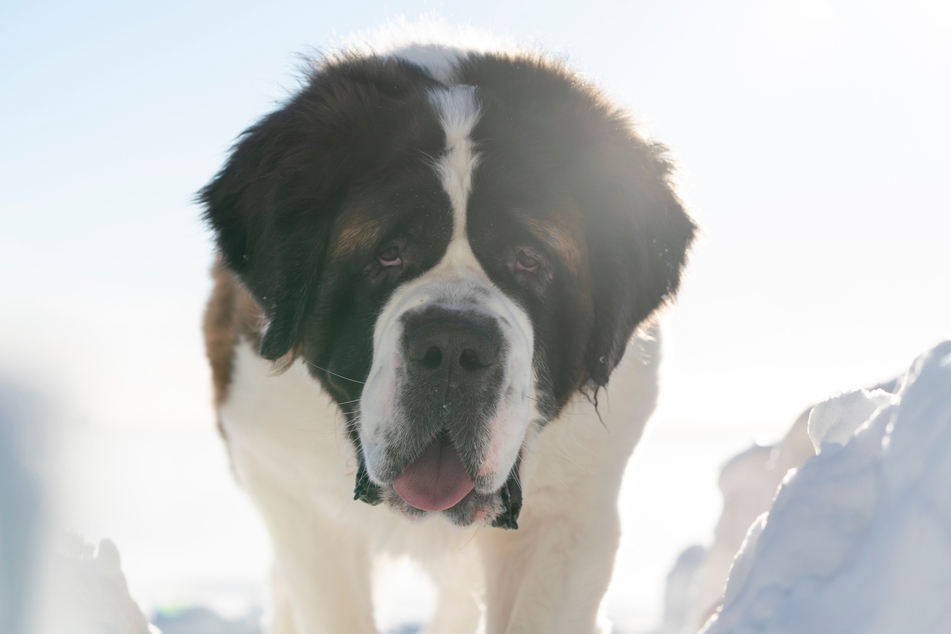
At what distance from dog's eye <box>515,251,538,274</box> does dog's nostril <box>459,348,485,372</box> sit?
32 cm

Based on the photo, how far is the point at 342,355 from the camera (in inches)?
75.3

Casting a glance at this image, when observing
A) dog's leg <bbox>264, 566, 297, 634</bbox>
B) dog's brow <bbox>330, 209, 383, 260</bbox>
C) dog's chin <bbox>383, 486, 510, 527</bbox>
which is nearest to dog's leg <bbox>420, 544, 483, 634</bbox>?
dog's leg <bbox>264, 566, 297, 634</bbox>

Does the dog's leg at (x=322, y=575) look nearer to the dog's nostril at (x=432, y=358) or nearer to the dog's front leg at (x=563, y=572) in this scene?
the dog's front leg at (x=563, y=572)

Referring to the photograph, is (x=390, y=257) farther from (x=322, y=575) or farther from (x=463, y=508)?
(x=322, y=575)

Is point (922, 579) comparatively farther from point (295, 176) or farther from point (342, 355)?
point (295, 176)

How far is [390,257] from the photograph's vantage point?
184 cm

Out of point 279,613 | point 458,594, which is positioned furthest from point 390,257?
point 279,613

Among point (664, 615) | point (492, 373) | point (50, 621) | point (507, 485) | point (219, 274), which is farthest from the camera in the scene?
point (664, 615)

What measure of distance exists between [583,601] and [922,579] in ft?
3.79

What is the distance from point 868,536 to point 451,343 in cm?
74

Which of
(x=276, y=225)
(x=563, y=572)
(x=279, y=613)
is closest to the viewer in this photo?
(x=276, y=225)

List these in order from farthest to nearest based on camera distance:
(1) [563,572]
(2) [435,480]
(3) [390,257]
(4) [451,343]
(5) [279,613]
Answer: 1. (5) [279,613]
2. (1) [563,572]
3. (3) [390,257]
4. (2) [435,480]
5. (4) [451,343]

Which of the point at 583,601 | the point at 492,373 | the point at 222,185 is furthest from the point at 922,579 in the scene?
the point at 222,185

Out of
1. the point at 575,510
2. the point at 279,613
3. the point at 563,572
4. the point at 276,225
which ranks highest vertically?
the point at 276,225
